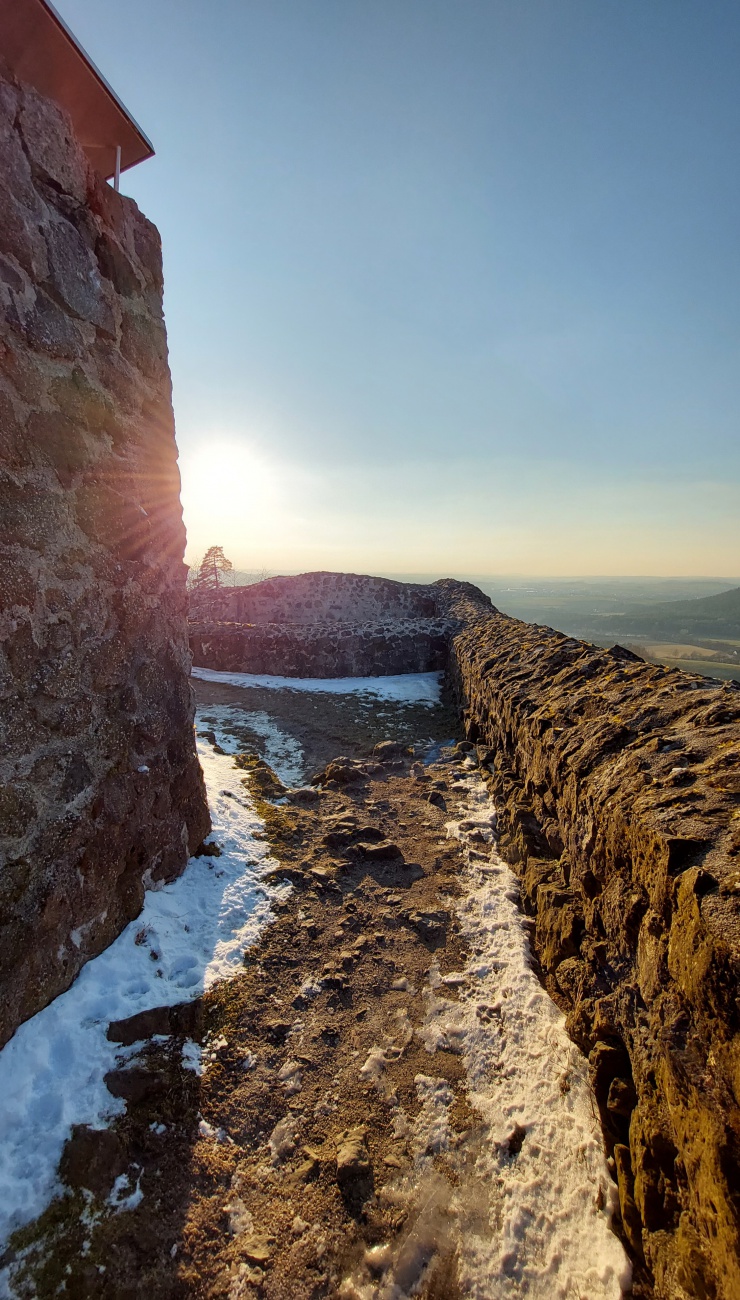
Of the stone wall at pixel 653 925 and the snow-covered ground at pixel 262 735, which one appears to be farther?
the snow-covered ground at pixel 262 735

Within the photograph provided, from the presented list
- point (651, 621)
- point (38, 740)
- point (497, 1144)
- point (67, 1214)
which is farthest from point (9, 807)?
point (651, 621)

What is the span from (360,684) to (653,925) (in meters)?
11.7

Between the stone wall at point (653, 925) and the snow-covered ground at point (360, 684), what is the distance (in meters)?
7.44

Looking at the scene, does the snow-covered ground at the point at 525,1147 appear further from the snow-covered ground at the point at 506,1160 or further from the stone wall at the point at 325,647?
the stone wall at the point at 325,647

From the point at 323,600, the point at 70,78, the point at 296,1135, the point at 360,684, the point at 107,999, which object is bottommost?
the point at 296,1135

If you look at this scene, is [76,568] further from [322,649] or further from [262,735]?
[322,649]

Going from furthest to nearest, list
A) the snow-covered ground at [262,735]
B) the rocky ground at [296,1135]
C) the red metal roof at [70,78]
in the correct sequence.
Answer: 1. the snow-covered ground at [262,735]
2. the red metal roof at [70,78]
3. the rocky ground at [296,1135]

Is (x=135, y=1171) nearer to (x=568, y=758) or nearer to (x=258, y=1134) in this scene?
(x=258, y=1134)

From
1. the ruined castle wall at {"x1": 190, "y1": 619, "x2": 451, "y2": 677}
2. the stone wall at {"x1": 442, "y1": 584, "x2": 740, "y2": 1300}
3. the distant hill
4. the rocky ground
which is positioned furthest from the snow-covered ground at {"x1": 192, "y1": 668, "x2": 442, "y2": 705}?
the distant hill

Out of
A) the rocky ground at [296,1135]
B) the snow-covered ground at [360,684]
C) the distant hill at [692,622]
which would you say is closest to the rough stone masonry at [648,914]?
the rocky ground at [296,1135]

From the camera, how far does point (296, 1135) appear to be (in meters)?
2.99

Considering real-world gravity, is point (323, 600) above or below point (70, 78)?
below

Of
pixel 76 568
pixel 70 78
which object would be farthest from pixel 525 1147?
pixel 70 78

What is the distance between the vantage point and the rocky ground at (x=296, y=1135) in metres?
2.37
